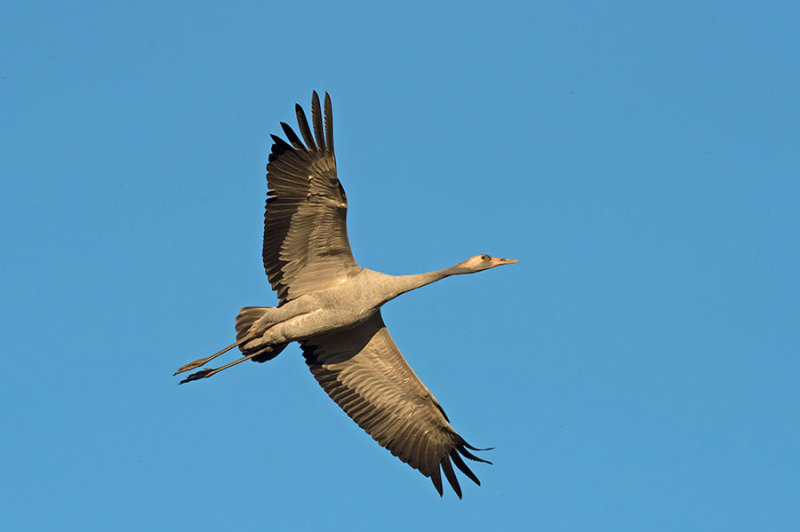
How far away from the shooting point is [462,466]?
19.0 meters

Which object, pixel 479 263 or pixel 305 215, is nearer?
pixel 305 215

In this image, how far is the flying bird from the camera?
16750mm

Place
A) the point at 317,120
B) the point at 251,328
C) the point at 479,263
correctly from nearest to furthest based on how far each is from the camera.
Result: the point at 317,120 < the point at 251,328 < the point at 479,263

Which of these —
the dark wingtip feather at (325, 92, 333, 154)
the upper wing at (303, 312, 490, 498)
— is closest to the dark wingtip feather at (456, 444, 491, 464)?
the upper wing at (303, 312, 490, 498)

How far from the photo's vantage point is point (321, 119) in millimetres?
16547

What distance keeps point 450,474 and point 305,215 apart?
17.9 feet

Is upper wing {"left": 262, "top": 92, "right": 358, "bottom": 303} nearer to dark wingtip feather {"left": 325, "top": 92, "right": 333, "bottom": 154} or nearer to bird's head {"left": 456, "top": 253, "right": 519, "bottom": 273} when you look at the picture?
dark wingtip feather {"left": 325, "top": 92, "right": 333, "bottom": 154}

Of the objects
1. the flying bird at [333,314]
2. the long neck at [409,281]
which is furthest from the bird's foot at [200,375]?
the long neck at [409,281]

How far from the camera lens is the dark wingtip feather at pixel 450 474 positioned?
18.9 metres

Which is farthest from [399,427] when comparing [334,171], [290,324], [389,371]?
[334,171]

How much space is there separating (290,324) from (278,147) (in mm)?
2908

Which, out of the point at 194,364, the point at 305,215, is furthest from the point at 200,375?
the point at 305,215

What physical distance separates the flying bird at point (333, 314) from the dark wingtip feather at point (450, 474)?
18mm

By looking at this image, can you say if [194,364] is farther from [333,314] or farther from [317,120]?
[317,120]
